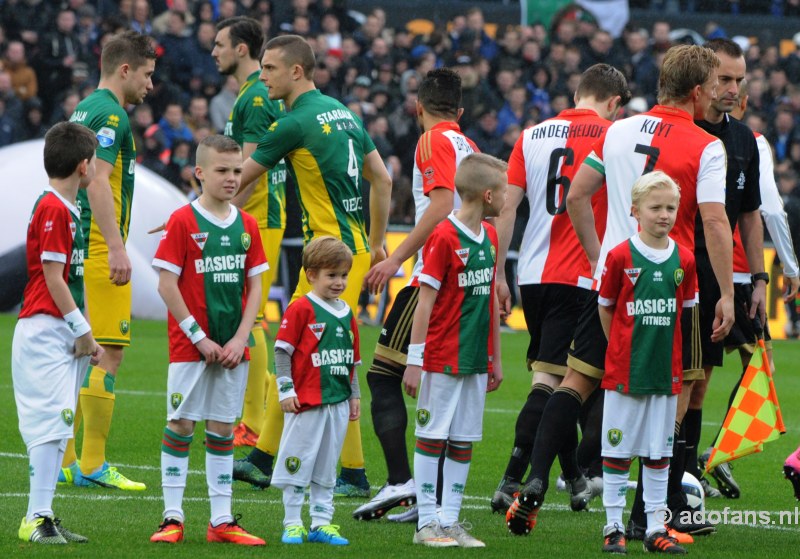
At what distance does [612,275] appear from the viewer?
629 cm

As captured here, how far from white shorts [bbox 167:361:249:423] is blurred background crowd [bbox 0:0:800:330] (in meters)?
12.9

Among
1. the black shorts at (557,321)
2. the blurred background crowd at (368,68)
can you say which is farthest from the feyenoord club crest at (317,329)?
the blurred background crowd at (368,68)

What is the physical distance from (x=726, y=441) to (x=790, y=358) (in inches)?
389

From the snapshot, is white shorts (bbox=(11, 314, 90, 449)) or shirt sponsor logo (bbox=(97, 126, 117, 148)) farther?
shirt sponsor logo (bbox=(97, 126, 117, 148))

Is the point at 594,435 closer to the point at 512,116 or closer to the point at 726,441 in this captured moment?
the point at 726,441

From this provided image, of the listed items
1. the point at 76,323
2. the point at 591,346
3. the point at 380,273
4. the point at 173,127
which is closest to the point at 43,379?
the point at 76,323

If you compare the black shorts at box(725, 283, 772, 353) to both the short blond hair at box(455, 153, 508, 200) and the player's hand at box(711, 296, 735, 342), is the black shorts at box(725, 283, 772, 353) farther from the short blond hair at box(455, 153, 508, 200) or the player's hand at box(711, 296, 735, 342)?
the short blond hair at box(455, 153, 508, 200)

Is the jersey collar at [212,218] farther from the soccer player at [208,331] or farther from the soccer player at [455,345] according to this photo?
the soccer player at [455,345]

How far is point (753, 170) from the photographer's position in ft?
23.5

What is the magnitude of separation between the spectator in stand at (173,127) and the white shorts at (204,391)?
13.9 meters

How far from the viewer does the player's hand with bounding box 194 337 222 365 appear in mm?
6211

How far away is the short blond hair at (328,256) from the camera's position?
20.8 ft

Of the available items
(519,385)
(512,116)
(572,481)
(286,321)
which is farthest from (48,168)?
(512,116)

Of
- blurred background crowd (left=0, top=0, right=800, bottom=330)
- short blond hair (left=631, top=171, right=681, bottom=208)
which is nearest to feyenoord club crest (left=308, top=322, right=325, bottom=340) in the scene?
short blond hair (left=631, top=171, right=681, bottom=208)
